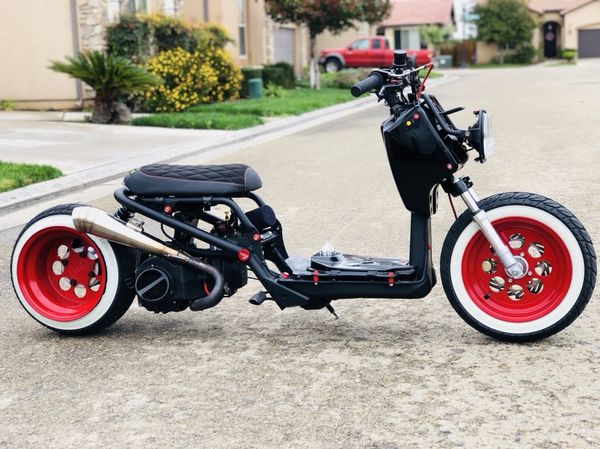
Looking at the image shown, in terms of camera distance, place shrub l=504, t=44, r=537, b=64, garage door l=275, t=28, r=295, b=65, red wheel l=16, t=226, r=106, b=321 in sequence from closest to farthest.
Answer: red wheel l=16, t=226, r=106, b=321
garage door l=275, t=28, r=295, b=65
shrub l=504, t=44, r=537, b=64

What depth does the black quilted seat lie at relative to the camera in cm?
465

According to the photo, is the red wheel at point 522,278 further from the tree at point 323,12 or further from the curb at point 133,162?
the tree at point 323,12

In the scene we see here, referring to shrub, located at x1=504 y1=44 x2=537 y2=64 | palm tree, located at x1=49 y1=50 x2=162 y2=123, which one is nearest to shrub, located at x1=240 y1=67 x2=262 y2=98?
palm tree, located at x1=49 y1=50 x2=162 y2=123

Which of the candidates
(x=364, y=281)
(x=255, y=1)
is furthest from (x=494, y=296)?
(x=255, y=1)

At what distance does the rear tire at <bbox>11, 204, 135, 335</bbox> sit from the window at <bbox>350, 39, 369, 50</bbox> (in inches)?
1594

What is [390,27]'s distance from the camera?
223 feet

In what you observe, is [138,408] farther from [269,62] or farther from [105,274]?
[269,62]

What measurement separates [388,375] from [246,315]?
134 centimetres

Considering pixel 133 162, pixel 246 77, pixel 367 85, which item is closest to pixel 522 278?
pixel 367 85

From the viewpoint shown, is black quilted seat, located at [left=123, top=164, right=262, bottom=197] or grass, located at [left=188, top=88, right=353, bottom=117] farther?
grass, located at [left=188, top=88, right=353, bottom=117]

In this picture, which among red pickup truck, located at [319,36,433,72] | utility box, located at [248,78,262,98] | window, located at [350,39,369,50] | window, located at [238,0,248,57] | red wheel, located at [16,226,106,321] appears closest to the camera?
A: red wheel, located at [16,226,106,321]

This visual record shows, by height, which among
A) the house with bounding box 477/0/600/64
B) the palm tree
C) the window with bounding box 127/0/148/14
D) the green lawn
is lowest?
the green lawn

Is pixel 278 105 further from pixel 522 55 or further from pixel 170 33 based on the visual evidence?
pixel 522 55

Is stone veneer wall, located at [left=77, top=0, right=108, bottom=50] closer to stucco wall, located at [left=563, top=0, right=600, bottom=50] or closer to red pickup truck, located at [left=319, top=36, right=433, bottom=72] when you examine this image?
red pickup truck, located at [left=319, top=36, right=433, bottom=72]
